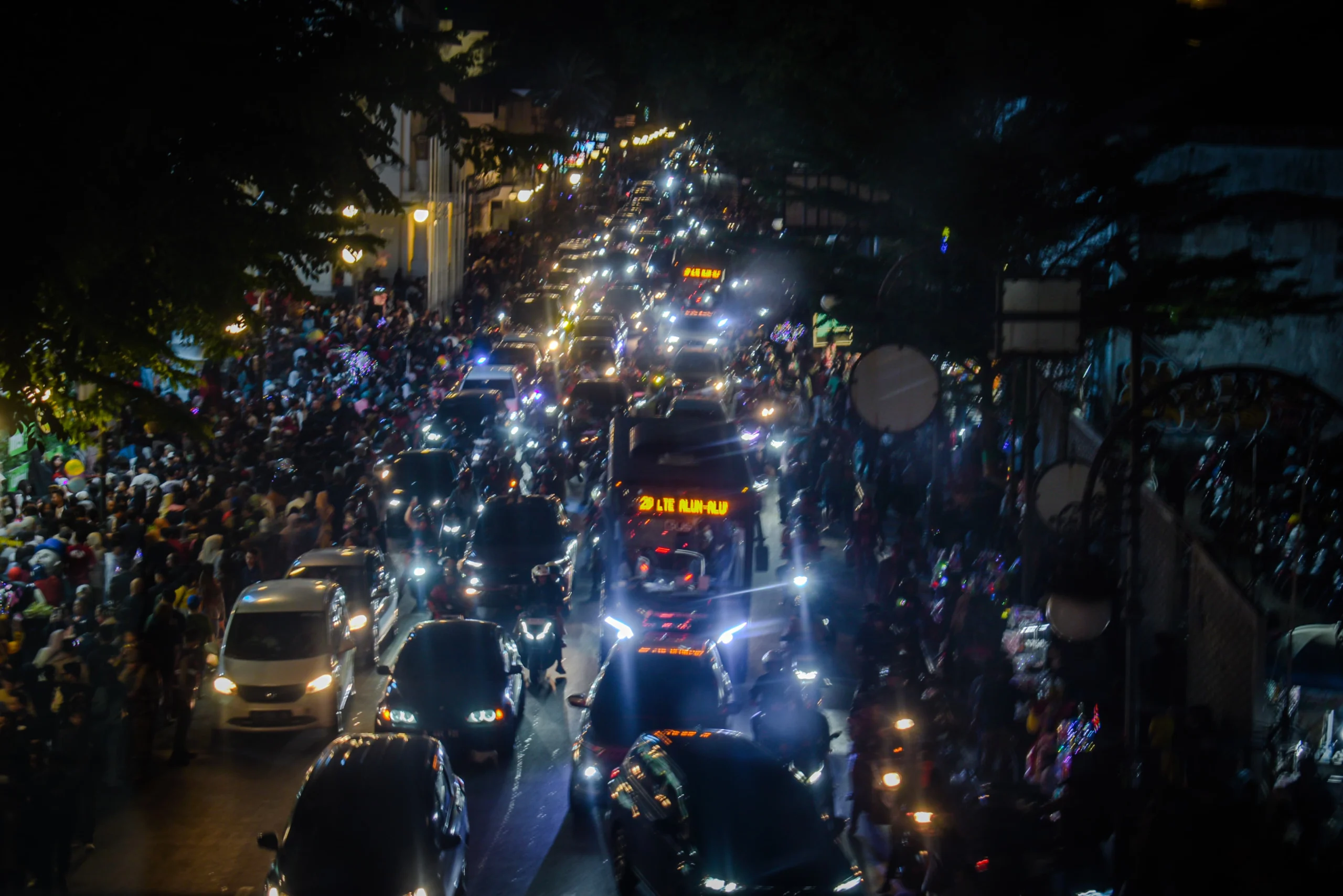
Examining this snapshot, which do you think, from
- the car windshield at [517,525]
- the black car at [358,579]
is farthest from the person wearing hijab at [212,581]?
the car windshield at [517,525]

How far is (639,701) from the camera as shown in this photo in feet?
42.2

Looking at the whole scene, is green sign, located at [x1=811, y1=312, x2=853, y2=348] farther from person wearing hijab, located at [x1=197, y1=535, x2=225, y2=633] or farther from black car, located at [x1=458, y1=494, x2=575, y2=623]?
person wearing hijab, located at [x1=197, y1=535, x2=225, y2=633]

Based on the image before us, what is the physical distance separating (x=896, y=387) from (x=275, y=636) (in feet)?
23.6

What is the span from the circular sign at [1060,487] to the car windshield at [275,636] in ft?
26.0

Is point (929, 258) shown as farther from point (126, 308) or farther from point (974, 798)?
point (126, 308)

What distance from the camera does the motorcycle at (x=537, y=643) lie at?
1755cm

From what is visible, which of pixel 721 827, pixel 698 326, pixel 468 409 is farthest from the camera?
pixel 698 326

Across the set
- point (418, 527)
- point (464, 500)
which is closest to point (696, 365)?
point (464, 500)

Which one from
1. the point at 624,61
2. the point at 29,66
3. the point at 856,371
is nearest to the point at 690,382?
the point at 624,61

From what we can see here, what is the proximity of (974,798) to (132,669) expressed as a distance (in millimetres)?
8375

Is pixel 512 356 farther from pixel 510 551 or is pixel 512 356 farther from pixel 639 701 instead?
pixel 639 701

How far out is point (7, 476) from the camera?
838 inches

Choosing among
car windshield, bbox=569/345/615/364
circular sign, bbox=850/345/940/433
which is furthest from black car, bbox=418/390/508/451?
circular sign, bbox=850/345/940/433

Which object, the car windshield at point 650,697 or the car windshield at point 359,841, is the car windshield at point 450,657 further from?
the car windshield at point 359,841
